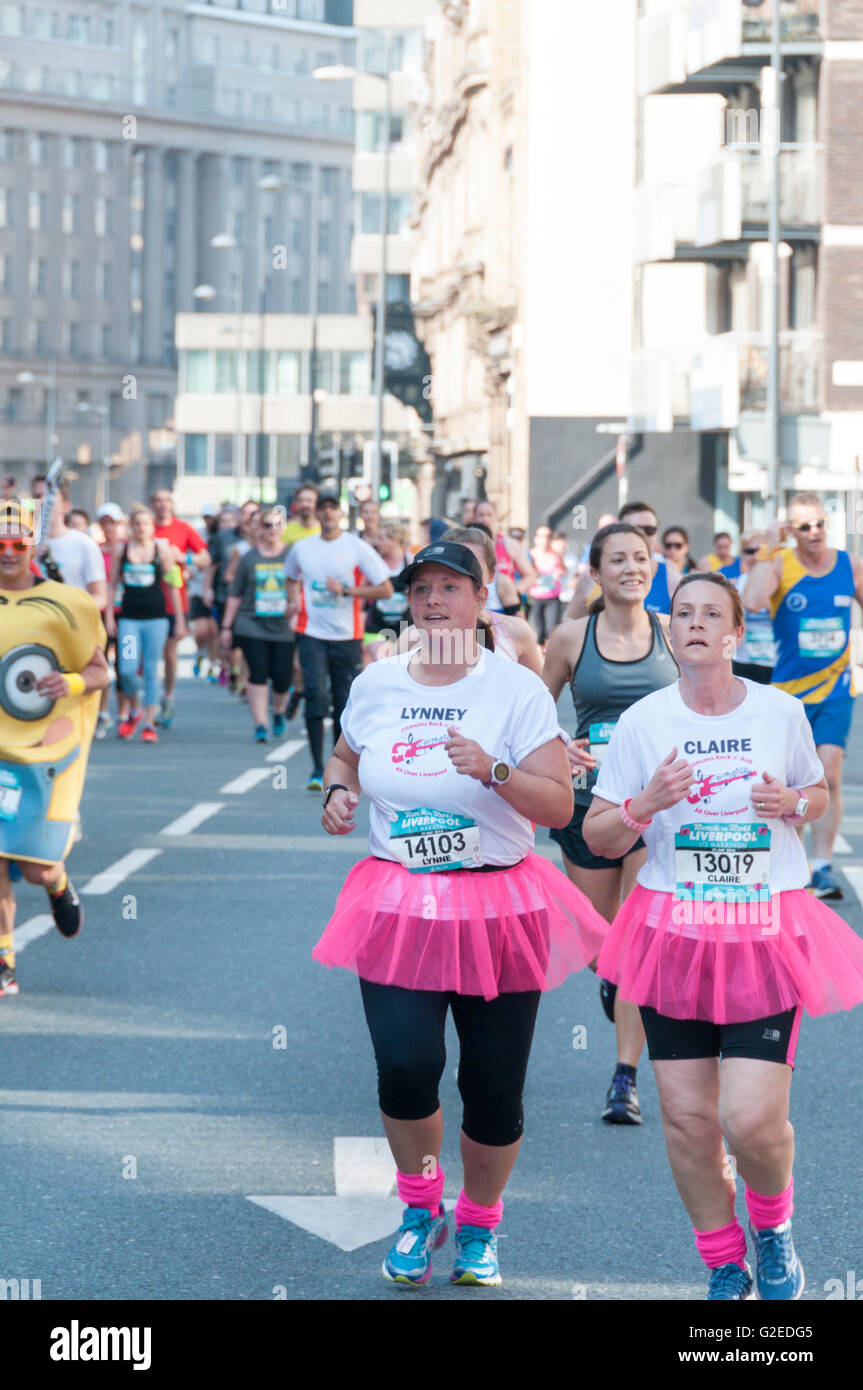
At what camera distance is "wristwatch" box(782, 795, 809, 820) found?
4832 millimetres

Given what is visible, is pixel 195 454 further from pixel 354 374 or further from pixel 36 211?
pixel 36 211

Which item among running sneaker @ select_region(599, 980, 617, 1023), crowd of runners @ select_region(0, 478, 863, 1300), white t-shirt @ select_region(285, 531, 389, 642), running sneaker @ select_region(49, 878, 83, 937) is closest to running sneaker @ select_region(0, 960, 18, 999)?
running sneaker @ select_region(49, 878, 83, 937)

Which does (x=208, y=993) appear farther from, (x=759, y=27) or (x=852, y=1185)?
(x=759, y=27)

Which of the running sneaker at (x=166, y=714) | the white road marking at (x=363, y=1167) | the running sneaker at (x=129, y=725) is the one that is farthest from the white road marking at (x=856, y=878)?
the running sneaker at (x=166, y=714)

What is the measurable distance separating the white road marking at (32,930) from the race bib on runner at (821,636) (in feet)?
12.5

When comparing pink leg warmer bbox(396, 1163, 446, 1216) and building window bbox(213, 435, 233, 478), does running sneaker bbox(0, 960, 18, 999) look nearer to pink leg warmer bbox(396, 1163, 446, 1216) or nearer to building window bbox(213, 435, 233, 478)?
pink leg warmer bbox(396, 1163, 446, 1216)

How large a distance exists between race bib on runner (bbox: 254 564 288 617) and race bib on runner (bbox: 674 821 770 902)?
46.1 feet

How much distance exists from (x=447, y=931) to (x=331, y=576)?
10042 mm

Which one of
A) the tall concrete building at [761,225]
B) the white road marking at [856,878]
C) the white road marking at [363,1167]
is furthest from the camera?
the tall concrete building at [761,225]

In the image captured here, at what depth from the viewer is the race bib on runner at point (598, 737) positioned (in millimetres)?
6891

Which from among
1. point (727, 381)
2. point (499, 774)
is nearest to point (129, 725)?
point (499, 774)

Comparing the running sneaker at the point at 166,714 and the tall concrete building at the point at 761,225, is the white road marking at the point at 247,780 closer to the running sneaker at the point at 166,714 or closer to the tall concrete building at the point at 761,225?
the running sneaker at the point at 166,714

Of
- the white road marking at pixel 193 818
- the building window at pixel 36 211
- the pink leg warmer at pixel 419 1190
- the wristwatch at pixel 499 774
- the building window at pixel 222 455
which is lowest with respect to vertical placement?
the white road marking at pixel 193 818
